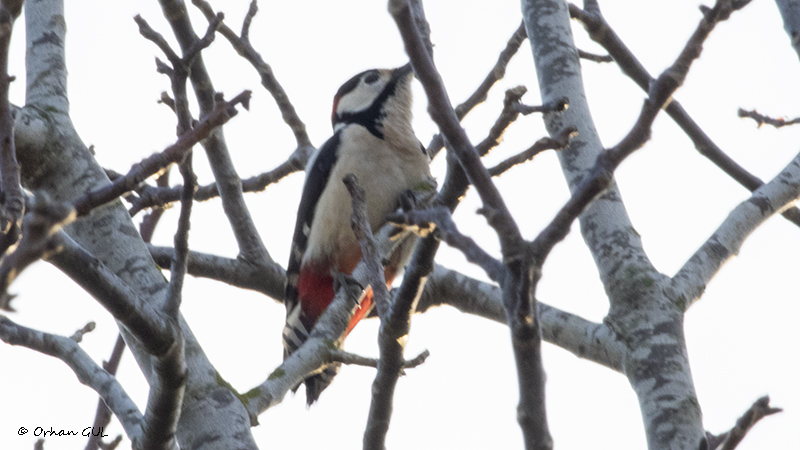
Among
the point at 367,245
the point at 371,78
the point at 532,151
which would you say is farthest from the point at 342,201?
the point at 532,151

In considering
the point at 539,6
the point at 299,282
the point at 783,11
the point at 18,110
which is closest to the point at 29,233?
the point at 18,110

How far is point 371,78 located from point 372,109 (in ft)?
1.74

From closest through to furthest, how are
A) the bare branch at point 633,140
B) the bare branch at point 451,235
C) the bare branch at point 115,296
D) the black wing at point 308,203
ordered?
the bare branch at point 633,140 → the bare branch at point 451,235 → the bare branch at point 115,296 → the black wing at point 308,203

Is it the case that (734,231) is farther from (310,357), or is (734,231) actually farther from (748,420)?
(748,420)

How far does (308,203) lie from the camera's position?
198 inches

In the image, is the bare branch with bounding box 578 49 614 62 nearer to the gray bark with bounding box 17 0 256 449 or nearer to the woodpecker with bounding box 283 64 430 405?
the woodpecker with bounding box 283 64 430 405

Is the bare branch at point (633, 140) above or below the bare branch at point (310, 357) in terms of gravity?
below

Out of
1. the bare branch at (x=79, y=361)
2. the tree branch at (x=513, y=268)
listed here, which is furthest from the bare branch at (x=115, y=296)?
the tree branch at (x=513, y=268)

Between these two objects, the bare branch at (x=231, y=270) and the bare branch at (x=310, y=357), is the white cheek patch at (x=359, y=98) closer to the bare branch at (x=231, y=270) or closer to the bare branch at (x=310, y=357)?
the bare branch at (x=231, y=270)

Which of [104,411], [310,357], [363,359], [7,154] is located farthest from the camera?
[104,411]

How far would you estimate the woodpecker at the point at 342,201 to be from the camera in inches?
182

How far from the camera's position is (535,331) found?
54.2 inches

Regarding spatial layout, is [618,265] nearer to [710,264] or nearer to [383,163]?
[710,264]

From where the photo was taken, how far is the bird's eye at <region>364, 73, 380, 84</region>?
570 cm
